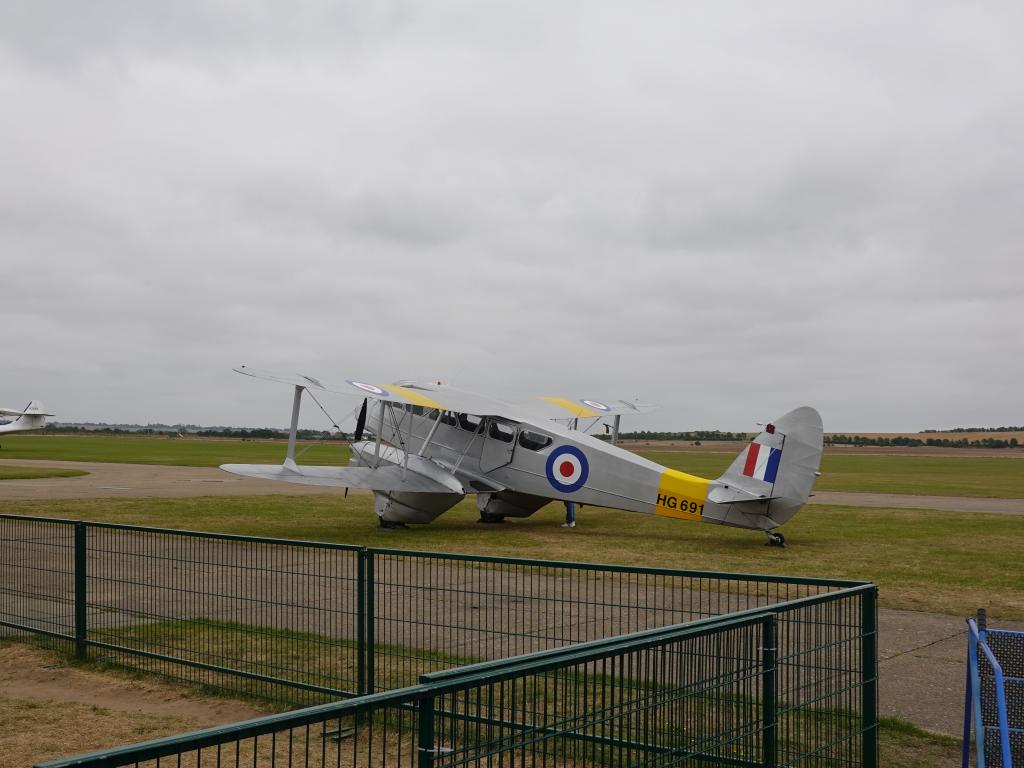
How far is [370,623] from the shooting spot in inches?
264

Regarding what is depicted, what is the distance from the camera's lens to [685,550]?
1803cm

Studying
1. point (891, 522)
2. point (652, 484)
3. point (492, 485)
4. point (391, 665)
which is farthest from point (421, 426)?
point (391, 665)

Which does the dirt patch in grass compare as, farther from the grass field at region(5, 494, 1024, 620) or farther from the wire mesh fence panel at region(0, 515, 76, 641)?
the grass field at region(5, 494, 1024, 620)

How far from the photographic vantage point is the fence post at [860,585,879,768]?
5.35 metres

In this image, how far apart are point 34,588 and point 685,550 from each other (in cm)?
1182

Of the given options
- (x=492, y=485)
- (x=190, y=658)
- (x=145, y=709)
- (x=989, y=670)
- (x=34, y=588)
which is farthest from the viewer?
(x=492, y=485)

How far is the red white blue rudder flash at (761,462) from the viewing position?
18578 millimetres

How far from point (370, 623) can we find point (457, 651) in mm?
748

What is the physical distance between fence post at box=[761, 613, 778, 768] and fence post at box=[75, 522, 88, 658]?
6.21 metres

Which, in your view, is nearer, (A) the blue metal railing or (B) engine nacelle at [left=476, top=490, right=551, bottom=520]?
(A) the blue metal railing

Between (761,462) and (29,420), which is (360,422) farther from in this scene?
(29,420)

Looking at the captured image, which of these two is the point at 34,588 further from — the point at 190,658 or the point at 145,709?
the point at 145,709

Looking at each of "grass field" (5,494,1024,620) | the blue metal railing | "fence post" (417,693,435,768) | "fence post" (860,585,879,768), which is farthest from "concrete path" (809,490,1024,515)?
"fence post" (417,693,435,768)

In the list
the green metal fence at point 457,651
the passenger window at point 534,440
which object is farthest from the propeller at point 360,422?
the green metal fence at point 457,651
